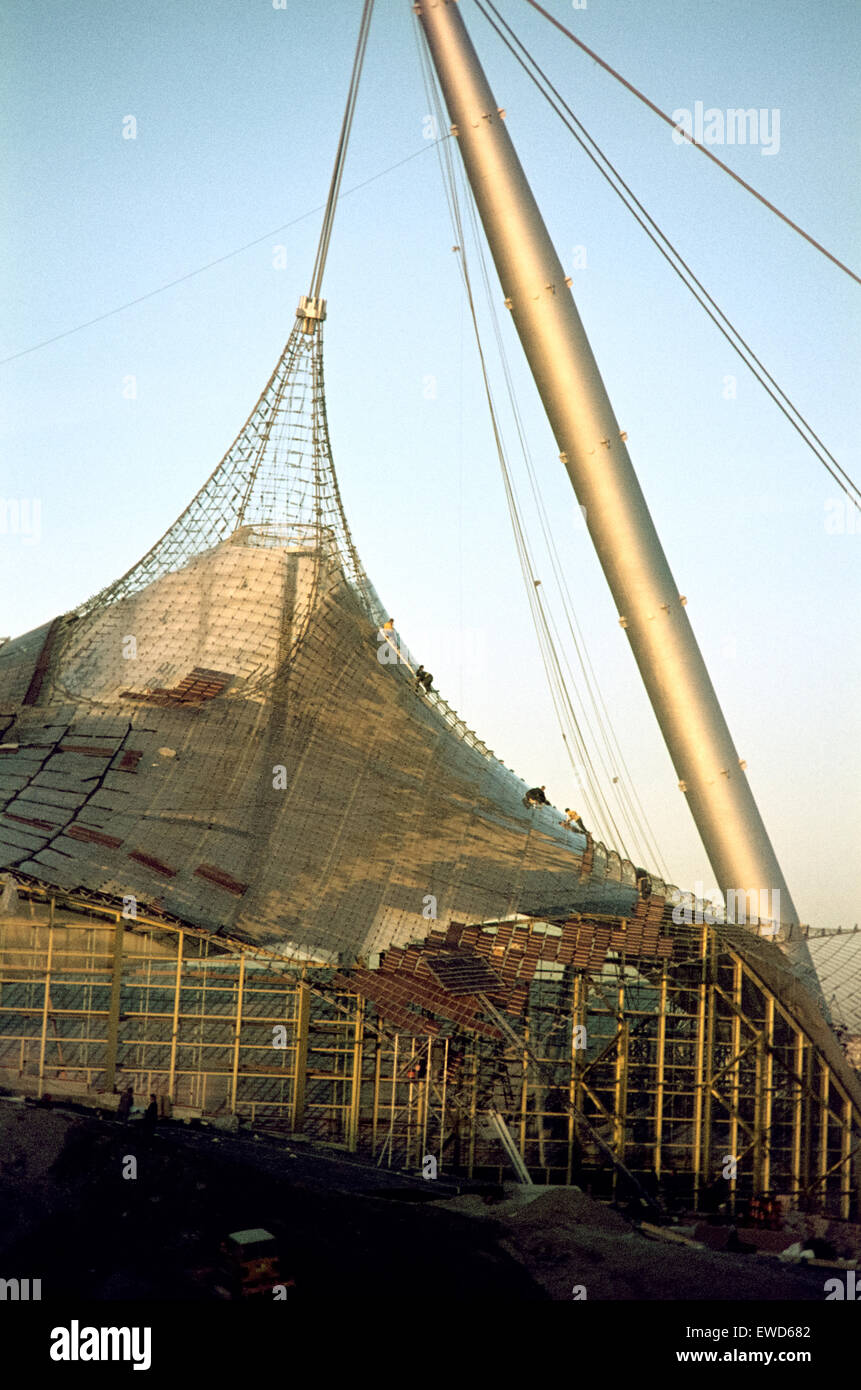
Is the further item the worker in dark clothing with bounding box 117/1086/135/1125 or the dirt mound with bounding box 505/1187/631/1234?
the worker in dark clothing with bounding box 117/1086/135/1125

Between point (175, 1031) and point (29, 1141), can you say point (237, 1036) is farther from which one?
point (29, 1141)

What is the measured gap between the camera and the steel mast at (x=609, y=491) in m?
36.2

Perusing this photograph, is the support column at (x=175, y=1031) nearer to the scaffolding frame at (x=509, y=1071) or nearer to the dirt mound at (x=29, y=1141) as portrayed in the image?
the scaffolding frame at (x=509, y=1071)

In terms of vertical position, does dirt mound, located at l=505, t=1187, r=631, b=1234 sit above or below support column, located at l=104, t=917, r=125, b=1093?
below

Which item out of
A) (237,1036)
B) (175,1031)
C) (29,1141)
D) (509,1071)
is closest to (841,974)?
(509,1071)

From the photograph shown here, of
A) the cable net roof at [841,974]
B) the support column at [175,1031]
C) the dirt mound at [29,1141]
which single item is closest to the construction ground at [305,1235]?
the dirt mound at [29,1141]

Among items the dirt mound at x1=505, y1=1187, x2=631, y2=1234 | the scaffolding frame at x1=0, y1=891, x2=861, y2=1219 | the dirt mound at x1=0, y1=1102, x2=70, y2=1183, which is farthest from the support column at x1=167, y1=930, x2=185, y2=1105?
the dirt mound at x1=505, y1=1187, x2=631, y2=1234

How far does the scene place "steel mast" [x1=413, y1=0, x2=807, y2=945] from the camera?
36188 mm

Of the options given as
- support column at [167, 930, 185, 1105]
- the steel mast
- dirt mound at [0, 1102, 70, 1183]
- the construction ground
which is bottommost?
the construction ground

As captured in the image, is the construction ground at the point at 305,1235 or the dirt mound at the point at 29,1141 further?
the dirt mound at the point at 29,1141

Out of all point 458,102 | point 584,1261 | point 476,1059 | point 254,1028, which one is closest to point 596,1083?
point 476,1059

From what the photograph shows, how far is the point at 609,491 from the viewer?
36.2m

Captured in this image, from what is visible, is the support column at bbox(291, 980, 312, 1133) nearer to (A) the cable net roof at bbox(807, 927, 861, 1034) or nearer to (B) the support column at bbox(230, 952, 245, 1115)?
(B) the support column at bbox(230, 952, 245, 1115)
